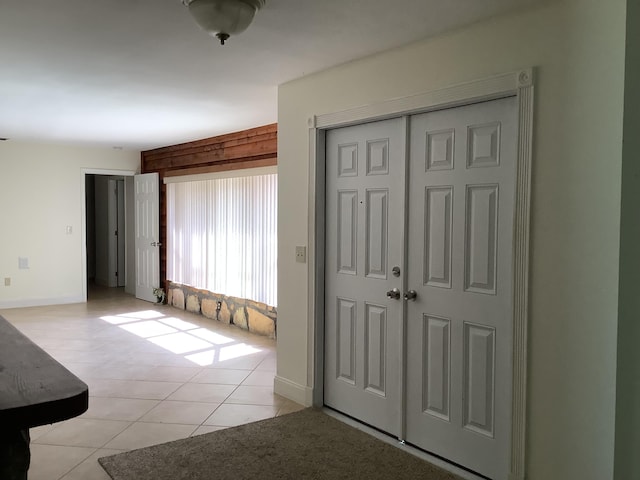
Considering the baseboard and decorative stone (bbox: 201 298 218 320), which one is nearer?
the baseboard

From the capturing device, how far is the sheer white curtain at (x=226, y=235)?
5.65 m

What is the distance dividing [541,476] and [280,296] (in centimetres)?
209

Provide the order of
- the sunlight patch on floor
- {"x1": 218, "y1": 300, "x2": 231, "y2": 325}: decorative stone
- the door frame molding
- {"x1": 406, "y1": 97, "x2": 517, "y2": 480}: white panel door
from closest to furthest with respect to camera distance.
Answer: the door frame molding < {"x1": 406, "y1": 97, "x2": 517, "y2": 480}: white panel door < the sunlight patch on floor < {"x1": 218, "y1": 300, "x2": 231, "y2": 325}: decorative stone

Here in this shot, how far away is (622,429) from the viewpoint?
1.55m

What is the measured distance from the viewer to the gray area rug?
→ 9.01ft

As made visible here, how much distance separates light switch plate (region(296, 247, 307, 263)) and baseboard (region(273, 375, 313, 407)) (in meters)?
0.88

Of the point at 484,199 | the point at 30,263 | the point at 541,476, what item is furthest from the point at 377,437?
the point at 30,263

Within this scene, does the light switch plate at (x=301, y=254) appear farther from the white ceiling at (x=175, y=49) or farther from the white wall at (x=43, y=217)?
the white wall at (x=43, y=217)

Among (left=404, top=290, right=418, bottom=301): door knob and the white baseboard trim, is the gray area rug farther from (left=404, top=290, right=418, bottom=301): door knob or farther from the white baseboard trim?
the white baseboard trim

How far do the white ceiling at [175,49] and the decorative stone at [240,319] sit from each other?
231 cm

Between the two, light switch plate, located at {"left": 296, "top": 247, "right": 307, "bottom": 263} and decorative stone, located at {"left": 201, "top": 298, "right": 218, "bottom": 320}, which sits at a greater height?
light switch plate, located at {"left": 296, "top": 247, "right": 307, "bottom": 263}

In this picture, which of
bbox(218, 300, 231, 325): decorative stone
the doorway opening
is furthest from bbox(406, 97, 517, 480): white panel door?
the doorway opening

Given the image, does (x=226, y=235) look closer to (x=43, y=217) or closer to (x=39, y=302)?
(x=43, y=217)

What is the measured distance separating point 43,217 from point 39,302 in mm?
1178
